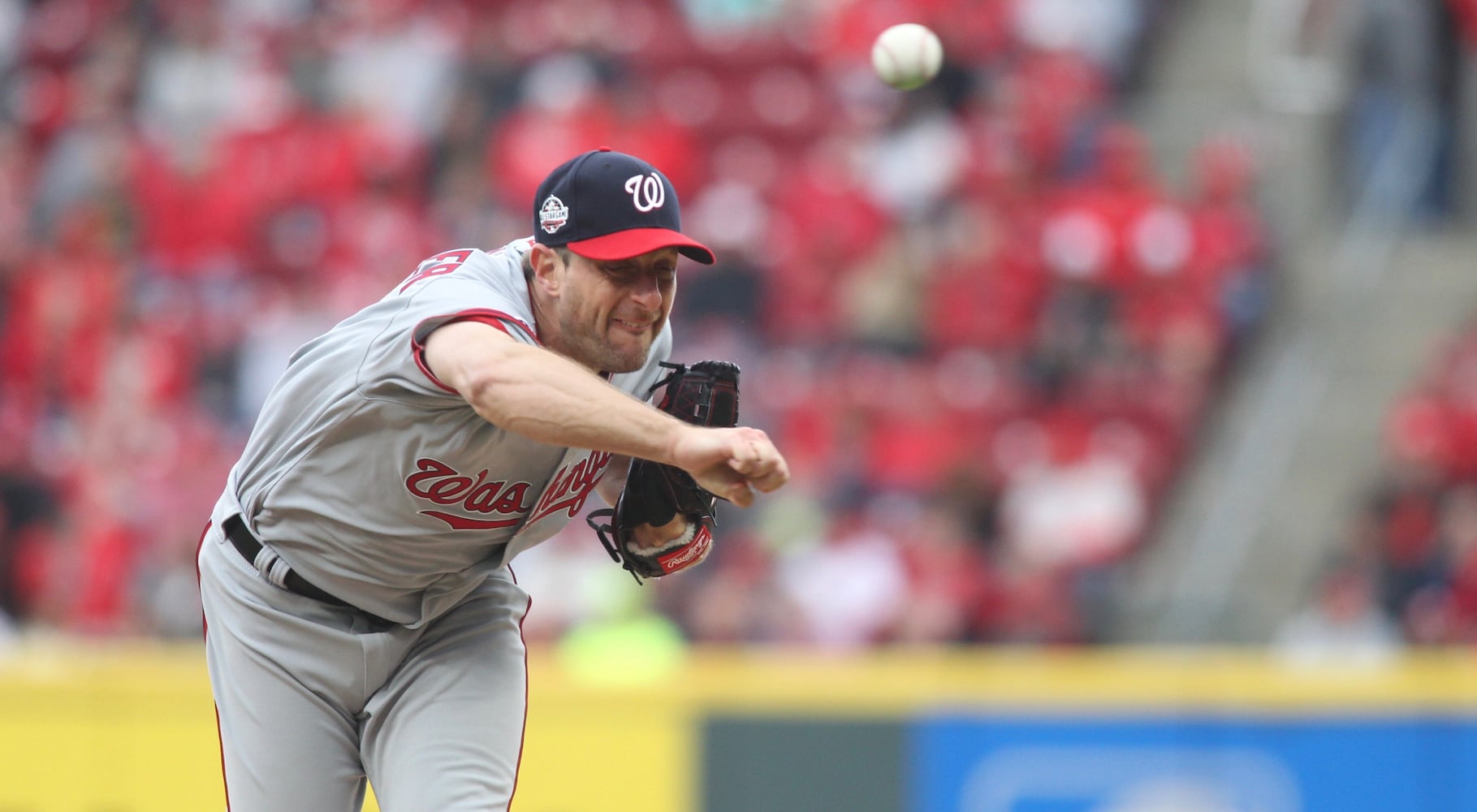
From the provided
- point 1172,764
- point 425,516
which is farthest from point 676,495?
point 1172,764

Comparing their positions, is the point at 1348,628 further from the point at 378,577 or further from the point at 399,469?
the point at 399,469

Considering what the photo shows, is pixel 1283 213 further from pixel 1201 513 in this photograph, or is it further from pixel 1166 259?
pixel 1201 513

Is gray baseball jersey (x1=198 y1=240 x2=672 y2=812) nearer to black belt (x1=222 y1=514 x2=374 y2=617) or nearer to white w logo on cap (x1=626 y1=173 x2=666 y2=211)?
black belt (x1=222 y1=514 x2=374 y2=617)

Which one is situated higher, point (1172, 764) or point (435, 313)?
point (1172, 764)

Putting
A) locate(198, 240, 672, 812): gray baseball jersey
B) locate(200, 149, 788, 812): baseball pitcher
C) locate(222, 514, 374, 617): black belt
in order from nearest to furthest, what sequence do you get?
locate(200, 149, 788, 812): baseball pitcher < locate(198, 240, 672, 812): gray baseball jersey < locate(222, 514, 374, 617): black belt

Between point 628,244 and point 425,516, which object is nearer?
point 628,244

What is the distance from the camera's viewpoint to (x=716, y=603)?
9578 mm

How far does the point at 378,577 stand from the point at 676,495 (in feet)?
2.35

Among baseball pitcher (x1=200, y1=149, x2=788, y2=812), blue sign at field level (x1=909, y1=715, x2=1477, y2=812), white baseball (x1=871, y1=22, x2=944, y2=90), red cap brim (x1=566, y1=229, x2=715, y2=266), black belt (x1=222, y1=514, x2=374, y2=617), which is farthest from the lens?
blue sign at field level (x1=909, y1=715, x2=1477, y2=812)

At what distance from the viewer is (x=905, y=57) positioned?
17.7ft

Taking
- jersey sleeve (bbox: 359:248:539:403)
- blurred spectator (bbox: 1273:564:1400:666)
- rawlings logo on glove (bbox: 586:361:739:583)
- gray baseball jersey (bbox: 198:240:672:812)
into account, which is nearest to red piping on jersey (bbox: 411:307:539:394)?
jersey sleeve (bbox: 359:248:539:403)

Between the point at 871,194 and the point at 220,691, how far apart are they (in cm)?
848

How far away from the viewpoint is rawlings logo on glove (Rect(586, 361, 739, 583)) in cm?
402

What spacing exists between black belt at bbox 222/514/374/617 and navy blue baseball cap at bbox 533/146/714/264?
3.33 ft
